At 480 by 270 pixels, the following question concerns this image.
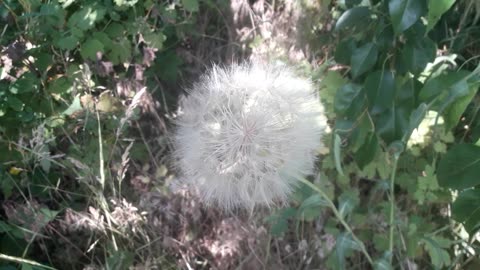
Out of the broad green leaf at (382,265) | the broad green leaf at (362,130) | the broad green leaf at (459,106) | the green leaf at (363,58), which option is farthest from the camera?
the broad green leaf at (362,130)

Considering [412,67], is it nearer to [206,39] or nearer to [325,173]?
[325,173]

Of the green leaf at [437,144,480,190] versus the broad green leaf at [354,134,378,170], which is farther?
the broad green leaf at [354,134,378,170]

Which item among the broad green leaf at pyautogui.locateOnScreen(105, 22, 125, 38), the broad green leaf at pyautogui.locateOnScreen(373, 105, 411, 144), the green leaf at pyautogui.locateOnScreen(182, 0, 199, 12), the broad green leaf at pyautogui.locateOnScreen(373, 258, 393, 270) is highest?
the green leaf at pyautogui.locateOnScreen(182, 0, 199, 12)

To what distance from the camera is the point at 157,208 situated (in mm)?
1876

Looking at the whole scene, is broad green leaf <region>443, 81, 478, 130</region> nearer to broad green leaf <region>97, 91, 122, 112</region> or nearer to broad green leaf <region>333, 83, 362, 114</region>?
broad green leaf <region>333, 83, 362, 114</region>

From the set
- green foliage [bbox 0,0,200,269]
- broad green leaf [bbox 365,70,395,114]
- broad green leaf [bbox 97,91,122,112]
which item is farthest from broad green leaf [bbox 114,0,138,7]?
broad green leaf [bbox 365,70,395,114]

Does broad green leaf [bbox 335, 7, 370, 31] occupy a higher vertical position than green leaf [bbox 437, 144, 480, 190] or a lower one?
higher

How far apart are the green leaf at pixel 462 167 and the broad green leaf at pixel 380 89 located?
334 millimetres

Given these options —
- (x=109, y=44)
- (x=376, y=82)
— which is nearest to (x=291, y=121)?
(x=376, y=82)

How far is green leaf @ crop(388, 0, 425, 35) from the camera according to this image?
116 centimetres

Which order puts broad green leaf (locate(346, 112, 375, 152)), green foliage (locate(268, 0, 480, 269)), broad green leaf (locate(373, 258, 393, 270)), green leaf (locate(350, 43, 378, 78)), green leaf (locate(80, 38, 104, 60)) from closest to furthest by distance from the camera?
1. green foliage (locate(268, 0, 480, 269))
2. broad green leaf (locate(373, 258, 393, 270))
3. green leaf (locate(350, 43, 378, 78))
4. broad green leaf (locate(346, 112, 375, 152))
5. green leaf (locate(80, 38, 104, 60))

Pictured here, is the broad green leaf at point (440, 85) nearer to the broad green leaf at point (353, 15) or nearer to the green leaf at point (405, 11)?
the green leaf at point (405, 11)

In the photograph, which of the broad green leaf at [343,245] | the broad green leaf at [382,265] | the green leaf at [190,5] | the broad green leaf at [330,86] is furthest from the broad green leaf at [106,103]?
the broad green leaf at [382,265]

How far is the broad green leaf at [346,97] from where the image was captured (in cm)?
146
